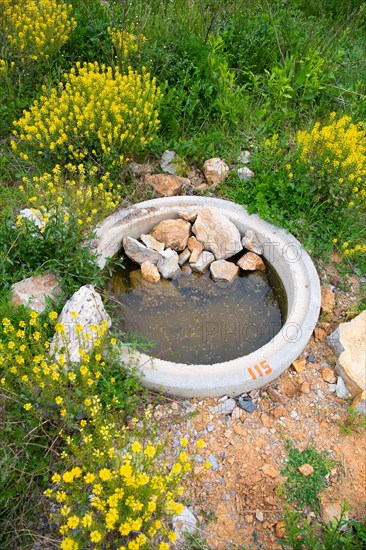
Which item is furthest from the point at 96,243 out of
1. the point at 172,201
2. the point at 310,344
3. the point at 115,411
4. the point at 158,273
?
the point at 310,344

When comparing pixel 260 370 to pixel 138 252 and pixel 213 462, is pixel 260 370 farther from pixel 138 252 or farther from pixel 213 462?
pixel 138 252

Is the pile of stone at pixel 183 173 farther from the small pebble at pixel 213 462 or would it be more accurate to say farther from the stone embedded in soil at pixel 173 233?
the small pebble at pixel 213 462

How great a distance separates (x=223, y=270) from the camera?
4000 millimetres

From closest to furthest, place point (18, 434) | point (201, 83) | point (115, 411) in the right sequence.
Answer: point (18, 434), point (115, 411), point (201, 83)

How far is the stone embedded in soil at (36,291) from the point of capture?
128 inches

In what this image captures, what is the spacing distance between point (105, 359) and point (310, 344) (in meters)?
1.59

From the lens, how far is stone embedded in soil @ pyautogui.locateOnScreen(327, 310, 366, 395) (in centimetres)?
321

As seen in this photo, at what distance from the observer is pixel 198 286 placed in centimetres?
397

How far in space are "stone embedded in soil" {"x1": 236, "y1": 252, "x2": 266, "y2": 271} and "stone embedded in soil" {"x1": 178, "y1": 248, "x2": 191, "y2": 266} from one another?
0.47 metres

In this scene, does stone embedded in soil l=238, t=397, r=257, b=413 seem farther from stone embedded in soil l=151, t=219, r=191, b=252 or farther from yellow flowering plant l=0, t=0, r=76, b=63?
yellow flowering plant l=0, t=0, r=76, b=63

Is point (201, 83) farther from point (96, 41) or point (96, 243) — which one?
point (96, 243)

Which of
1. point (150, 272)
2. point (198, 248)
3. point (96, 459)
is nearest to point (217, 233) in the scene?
point (198, 248)

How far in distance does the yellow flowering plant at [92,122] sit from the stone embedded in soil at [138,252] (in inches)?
29.9

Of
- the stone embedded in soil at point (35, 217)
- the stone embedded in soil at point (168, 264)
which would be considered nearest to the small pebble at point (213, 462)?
the stone embedded in soil at point (168, 264)
